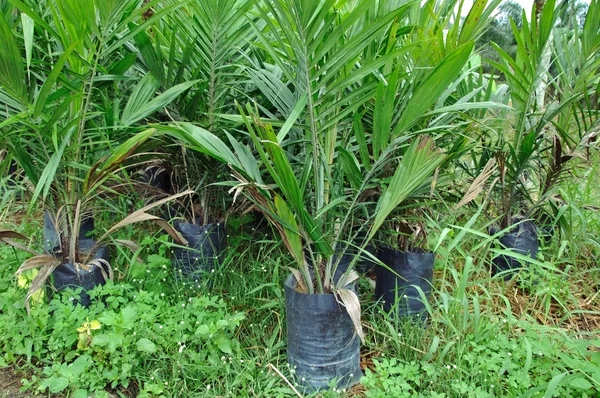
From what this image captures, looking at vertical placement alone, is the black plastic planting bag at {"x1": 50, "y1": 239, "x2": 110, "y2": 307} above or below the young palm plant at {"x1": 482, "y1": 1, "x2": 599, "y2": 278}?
below

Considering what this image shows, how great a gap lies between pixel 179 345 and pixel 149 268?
398 millimetres

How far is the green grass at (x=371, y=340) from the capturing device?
4.02 ft

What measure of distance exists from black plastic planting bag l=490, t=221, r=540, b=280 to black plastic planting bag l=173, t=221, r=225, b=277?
3.28 ft

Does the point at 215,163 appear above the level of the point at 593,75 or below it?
below

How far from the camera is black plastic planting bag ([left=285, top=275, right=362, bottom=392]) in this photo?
47.8 inches

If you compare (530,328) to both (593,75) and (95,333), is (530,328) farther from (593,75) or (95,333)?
(95,333)

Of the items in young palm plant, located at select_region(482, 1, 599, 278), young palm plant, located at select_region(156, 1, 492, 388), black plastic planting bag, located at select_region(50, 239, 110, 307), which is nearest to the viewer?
young palm plant, located at select_region(156, 1, 492, 388)

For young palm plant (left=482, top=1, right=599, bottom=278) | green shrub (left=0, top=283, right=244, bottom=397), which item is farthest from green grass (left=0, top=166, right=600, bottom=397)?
young palm plant (left=482, top=1, right=599, bottom=278)

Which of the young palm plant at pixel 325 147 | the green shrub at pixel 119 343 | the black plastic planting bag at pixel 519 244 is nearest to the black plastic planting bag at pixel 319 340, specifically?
the young palm plant at pixel 325 147

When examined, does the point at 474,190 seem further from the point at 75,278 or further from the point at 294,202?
the point at 75,278

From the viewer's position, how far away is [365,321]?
1.48m

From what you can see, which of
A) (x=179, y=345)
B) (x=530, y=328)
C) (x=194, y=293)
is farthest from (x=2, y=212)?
(x=530, y=328)

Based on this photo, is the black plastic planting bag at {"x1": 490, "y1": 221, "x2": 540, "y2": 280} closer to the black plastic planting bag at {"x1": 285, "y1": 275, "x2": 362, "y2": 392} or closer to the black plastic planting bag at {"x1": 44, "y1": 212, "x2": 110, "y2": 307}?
the black plastic planting bag at {"x1": 285, "y1": 275, "x2": 362, "y2": 392}

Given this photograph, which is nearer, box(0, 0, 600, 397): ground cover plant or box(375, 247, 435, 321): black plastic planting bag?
box(0, 0, 600, 397): ground cover plant
